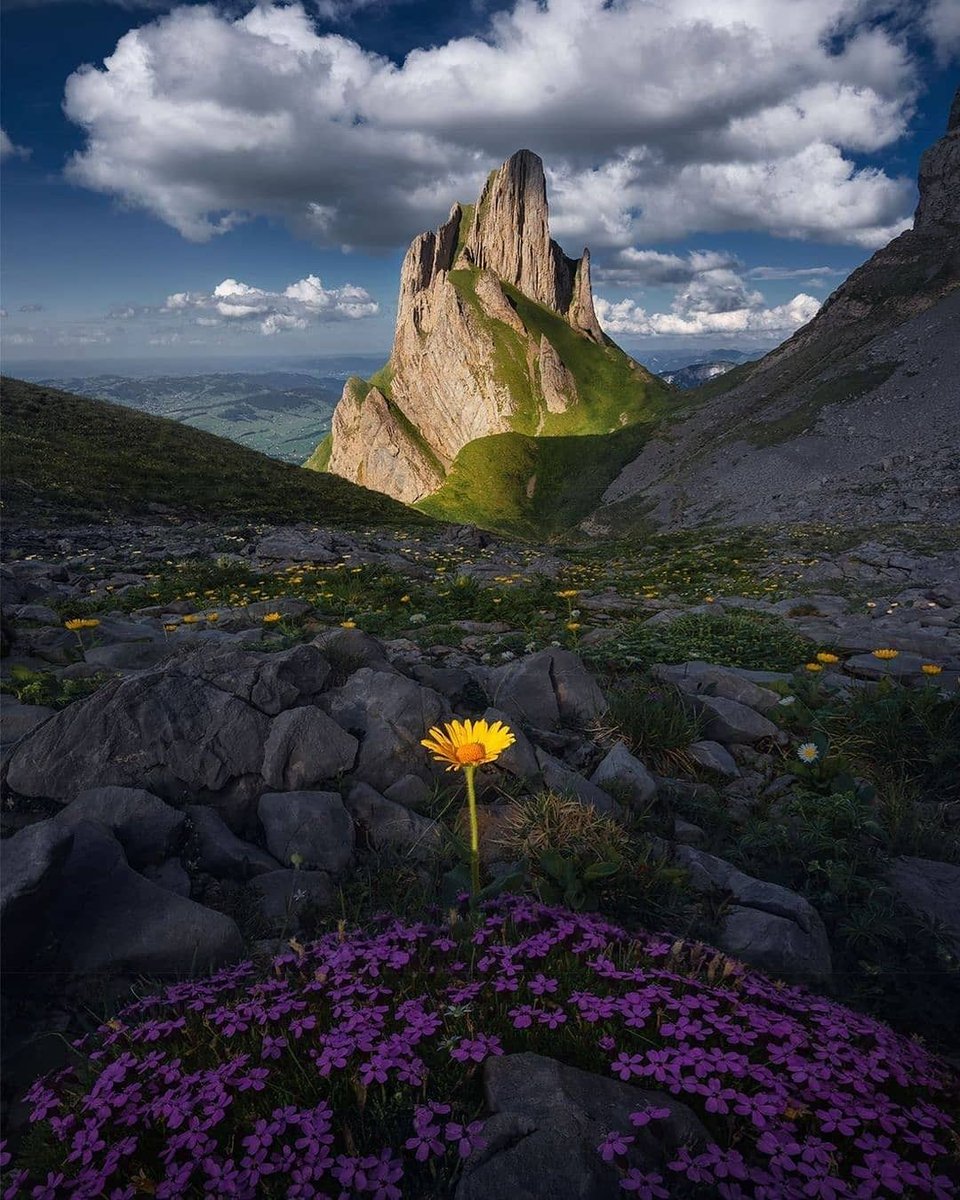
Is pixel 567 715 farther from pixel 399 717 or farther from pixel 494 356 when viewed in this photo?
pixel 494 356

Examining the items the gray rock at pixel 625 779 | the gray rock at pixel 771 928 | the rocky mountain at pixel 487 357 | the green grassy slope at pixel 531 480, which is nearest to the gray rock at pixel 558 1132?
the gray rock at pixel 771 928

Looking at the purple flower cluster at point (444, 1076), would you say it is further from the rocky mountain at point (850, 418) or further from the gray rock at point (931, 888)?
the rocky mountain at point (850, 418)

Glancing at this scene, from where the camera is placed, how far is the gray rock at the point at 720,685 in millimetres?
6844

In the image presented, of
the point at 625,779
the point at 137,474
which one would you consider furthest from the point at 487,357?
the point at 625,779

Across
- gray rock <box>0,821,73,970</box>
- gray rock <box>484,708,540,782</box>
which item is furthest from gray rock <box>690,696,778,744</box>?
gray rock <box>0,821,73,970</box>

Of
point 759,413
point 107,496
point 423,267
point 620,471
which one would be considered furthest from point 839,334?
point 423,267

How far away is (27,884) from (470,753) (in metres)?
2.02

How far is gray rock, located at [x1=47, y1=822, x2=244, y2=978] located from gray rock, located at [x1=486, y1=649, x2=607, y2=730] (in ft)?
10.1

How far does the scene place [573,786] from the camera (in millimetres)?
4691

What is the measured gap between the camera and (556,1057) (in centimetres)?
243

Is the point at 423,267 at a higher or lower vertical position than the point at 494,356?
higher

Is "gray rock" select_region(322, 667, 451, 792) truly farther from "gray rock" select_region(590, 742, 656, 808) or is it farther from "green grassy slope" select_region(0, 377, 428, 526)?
"green grassy slope" select_region(0, 377, 428, 526)

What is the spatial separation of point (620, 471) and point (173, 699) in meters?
102

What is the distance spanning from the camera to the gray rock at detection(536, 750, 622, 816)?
15.2 feet
